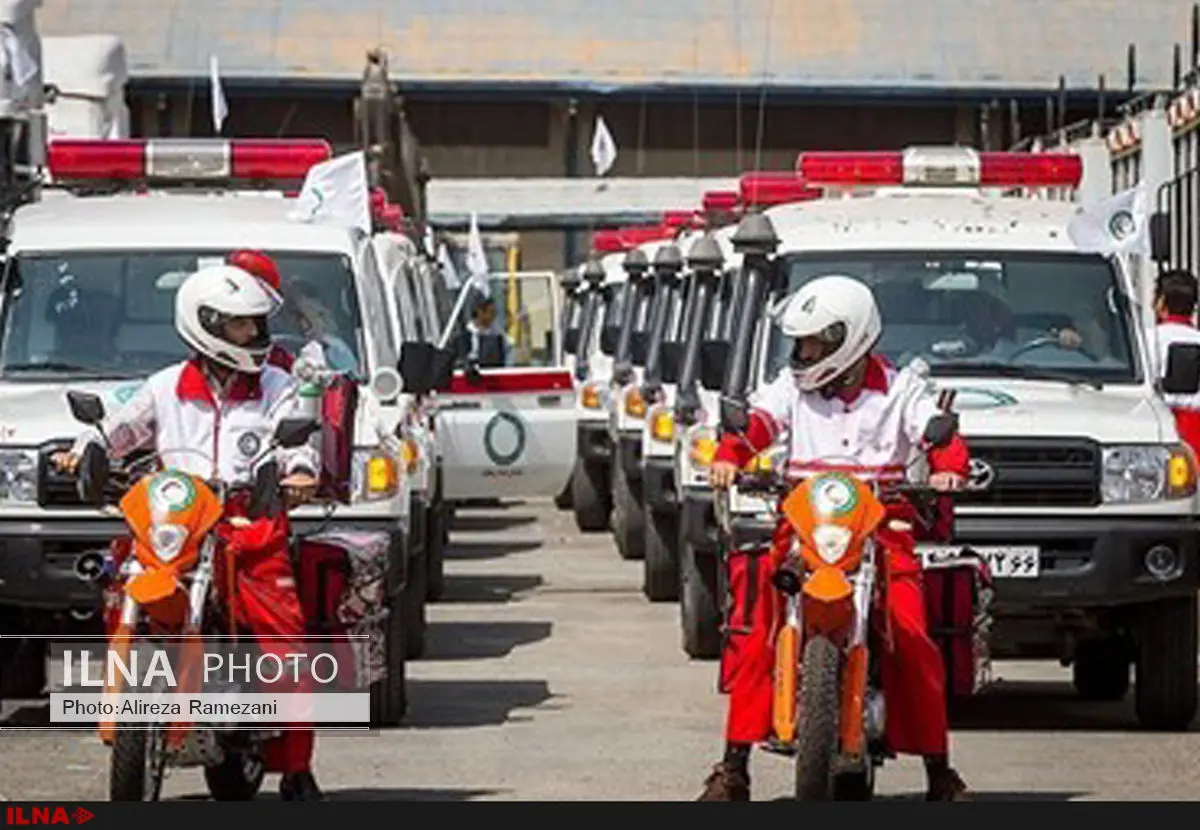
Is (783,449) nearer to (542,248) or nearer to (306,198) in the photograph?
(306,198)

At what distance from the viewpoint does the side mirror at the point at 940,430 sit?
12250 mm

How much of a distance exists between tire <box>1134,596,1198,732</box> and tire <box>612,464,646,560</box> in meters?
9.68

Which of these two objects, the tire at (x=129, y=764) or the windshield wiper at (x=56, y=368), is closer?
the tire at (x=129, y=764)

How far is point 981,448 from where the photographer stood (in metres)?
15.2

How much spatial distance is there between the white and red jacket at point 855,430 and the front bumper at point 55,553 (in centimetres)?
285

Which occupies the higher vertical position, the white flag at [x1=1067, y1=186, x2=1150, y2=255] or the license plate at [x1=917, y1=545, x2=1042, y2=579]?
the white flag at [x1=1067, y1=186, x2=1150, y2=255]

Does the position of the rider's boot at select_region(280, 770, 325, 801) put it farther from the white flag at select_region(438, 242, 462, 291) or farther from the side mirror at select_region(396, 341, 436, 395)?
the white flag at select_region(438, 242, 462, 291)

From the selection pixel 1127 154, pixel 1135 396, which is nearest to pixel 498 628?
pixel 1135 396

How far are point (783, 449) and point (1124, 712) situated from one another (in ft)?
13.9

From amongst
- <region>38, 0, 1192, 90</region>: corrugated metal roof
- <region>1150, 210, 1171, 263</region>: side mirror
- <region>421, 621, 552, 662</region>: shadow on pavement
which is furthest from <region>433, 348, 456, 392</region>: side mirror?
<region>38, 0, 1192, 90</region>: corrugated metal roof

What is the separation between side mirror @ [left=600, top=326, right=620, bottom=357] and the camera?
2761 cm

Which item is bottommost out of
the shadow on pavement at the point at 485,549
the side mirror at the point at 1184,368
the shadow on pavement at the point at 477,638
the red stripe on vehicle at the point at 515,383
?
the shadow on pavement at the point at 485,549

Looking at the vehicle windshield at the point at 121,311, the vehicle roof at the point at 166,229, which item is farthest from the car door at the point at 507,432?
the vehicle windshield at the point at 121,311

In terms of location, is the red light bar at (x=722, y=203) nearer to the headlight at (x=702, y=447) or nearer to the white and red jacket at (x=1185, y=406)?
the white and red jacket at (x=1185, y=406)
